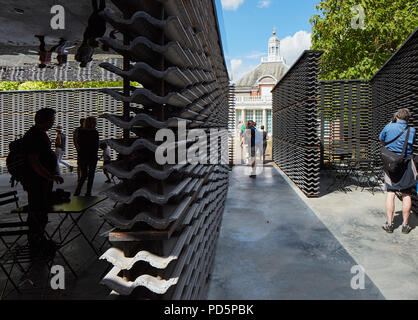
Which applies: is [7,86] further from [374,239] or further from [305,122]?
[374,239]

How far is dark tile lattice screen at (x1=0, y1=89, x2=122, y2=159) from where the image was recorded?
554 inches

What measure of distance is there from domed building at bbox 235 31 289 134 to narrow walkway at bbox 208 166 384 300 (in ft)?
110

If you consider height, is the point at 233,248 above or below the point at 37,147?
below

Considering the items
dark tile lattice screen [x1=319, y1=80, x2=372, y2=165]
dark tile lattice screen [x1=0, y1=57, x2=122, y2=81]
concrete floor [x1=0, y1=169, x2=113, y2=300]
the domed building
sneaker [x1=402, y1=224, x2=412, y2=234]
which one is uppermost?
the domed building

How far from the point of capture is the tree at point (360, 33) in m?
13.4

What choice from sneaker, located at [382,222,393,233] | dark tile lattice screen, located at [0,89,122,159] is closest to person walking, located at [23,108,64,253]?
sneaker, located at [382,222,393,233]

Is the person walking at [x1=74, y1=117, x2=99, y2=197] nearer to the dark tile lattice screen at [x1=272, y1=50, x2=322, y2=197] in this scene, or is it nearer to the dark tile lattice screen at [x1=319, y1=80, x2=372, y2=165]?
the dark tile lattice screen at [x1=272, y1=50, x2=322, y2=197]

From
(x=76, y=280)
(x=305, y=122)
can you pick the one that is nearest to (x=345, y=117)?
(x=305, y=122)

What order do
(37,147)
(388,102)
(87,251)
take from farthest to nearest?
(388,102) → (87,251) → (37,147)

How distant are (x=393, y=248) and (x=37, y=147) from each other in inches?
218
